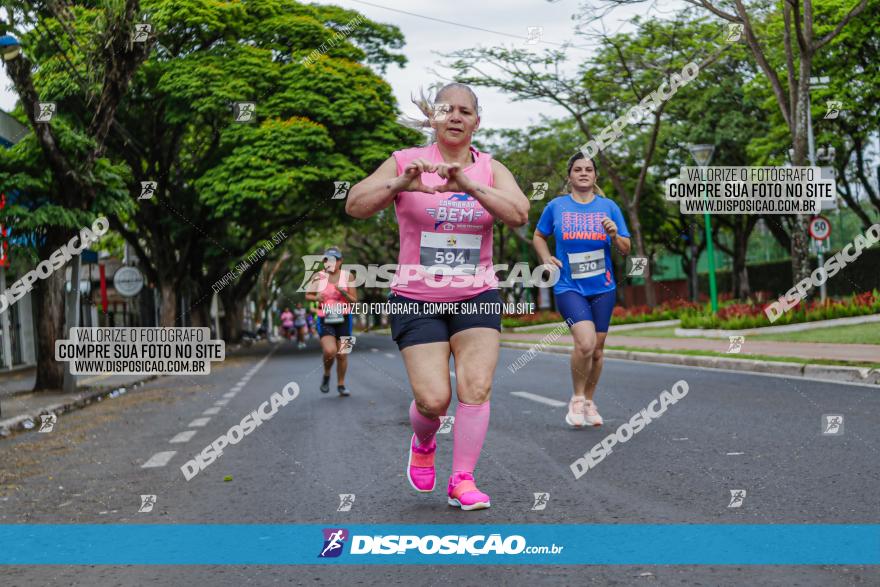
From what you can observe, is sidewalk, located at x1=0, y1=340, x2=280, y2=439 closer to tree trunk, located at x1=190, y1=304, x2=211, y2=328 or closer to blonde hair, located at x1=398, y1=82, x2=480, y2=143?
blonde hair, located at x1=398, y1=82, x2=480, y2=143

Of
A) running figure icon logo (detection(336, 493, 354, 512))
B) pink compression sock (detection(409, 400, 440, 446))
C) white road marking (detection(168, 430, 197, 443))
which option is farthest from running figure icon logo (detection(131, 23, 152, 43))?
pink compression sock (detection(409, 400, 440, 446))

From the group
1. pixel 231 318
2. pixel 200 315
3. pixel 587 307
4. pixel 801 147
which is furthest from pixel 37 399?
pixel 231 318

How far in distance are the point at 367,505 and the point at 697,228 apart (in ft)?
151

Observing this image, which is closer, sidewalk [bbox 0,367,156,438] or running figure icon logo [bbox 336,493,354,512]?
running figure icon logo [bbox 336,493,354,512]

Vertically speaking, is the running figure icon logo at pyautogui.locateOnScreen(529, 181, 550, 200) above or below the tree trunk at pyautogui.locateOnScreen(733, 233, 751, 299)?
above

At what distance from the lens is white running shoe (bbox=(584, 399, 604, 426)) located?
7.91 meters

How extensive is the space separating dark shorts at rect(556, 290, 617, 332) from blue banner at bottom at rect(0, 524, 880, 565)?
3516 millimetres

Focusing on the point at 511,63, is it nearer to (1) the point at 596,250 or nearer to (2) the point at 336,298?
(2) the point at 336,298

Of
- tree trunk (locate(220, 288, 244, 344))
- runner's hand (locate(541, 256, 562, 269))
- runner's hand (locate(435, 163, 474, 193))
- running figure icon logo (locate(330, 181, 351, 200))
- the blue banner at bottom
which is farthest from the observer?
tree trunk (locate(220, 288, 244, 344))

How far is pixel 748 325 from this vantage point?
19938 millimetres

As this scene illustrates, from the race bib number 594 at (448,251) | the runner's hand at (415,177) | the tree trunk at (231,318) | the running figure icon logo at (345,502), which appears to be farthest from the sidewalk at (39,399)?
the tree trunk at (231,318)

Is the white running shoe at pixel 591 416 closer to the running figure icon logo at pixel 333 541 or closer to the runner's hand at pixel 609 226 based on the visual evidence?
the runner's hand at pixel 609 226

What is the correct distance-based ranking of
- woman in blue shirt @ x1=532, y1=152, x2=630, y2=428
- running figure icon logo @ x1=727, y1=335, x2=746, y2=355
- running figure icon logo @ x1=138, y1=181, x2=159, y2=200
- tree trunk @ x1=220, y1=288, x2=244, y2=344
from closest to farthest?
woman in blue shirt @ x1=532, y1=152, x2=630, y2=428 → running figure icon logo @ x1=727, y1=335, x2=746, y2=355 → running figure icon logo @ x1=138, y1=181, x2=159, y2=200 → tree trunk @ x1=220, y1=288, x2=244, y2=344

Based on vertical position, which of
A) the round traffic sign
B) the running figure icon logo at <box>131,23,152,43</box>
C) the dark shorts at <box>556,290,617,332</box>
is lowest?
the dark shorts at <box>556,290,617,332</box>
